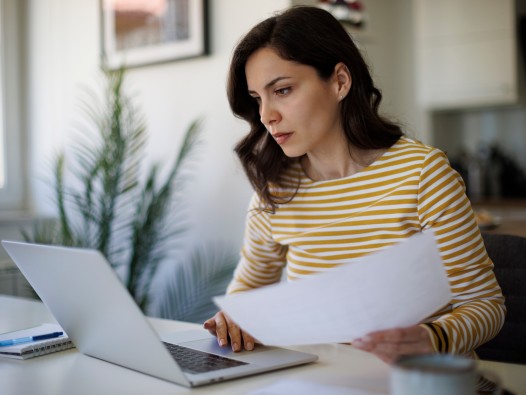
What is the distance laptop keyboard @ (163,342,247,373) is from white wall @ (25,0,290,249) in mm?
1759

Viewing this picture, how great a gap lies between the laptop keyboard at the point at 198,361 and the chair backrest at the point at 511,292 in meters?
0.67

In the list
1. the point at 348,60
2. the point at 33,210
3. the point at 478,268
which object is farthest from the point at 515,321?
the point at 33,210

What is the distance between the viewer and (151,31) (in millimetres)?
3223

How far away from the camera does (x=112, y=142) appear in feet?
9.86

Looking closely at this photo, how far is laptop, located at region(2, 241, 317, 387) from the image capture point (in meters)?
0.96

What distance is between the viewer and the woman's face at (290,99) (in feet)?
4.73

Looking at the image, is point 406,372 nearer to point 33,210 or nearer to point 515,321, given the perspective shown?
point 515,321

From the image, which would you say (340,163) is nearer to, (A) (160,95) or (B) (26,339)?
(B) (26,339)

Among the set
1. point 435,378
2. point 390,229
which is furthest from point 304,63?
point 435,378

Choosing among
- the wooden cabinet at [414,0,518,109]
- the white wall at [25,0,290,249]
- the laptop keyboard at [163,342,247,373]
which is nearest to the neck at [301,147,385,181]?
the laptop keyboard at [163,342,247,373]

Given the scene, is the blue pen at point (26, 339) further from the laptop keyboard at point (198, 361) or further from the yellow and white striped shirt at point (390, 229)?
the yellow and white striped shirt at point (390, 229)

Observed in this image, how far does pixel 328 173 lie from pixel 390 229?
0.69 ft

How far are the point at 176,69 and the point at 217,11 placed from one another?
33 cm

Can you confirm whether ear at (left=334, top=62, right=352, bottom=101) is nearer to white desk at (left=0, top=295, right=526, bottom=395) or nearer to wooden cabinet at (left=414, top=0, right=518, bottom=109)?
white desk at (left=0, top=295, right=526, bottom=395)
